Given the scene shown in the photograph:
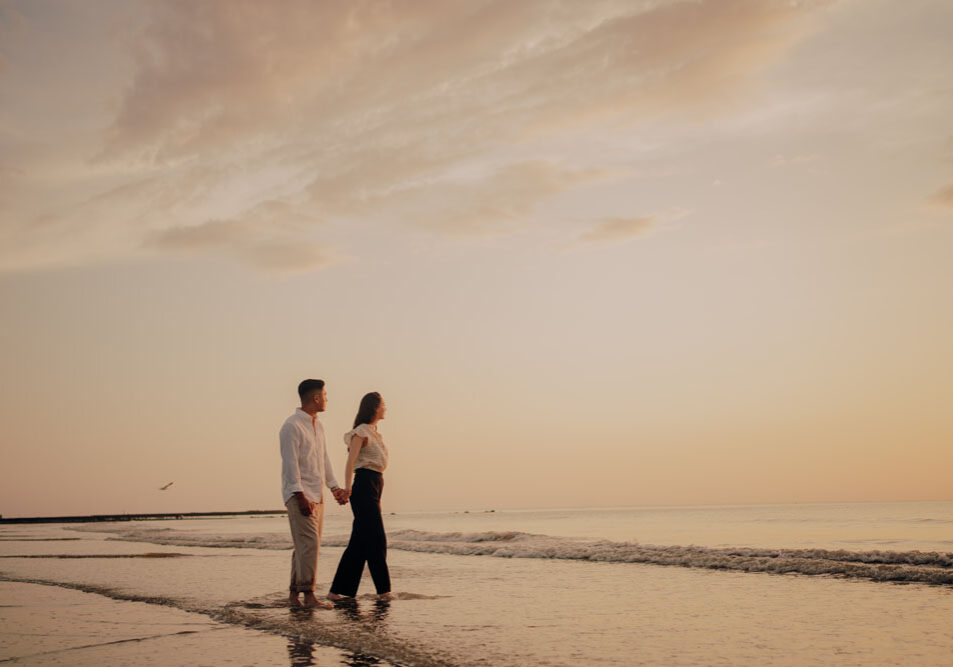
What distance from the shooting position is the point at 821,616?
721 cm

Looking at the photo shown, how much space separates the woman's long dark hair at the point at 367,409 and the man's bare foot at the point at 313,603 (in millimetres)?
1923

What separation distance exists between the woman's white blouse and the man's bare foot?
1.47 metres

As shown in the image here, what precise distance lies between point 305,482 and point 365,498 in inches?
35.3

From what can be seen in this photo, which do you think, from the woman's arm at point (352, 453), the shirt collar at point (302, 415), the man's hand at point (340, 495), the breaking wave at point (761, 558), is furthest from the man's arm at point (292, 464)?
the breaking wave at point (761, 558)

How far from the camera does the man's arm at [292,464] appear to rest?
804 centimetres

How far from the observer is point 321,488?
27.3 ft

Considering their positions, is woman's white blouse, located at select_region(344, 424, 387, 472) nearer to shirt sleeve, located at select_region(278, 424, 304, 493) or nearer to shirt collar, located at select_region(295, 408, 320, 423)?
shirt collar, located at select_region(295, 408, 320, 423)

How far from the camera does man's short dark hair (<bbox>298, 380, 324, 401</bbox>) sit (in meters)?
8.34

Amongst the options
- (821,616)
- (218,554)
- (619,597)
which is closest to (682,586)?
(619,597)

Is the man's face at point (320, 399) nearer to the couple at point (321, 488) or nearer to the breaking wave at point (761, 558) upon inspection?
the couple at point (321, 488)

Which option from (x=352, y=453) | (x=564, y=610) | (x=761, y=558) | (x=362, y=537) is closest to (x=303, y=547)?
(x=362, y=537)

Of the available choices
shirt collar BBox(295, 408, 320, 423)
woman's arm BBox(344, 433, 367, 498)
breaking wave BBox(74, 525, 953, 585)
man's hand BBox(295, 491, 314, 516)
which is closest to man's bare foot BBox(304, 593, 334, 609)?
man's hand BBox(295, 491, 314, 516)

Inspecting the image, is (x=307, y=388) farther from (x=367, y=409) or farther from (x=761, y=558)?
(x=761, y=558)

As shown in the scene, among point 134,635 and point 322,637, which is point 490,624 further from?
point 134,635
